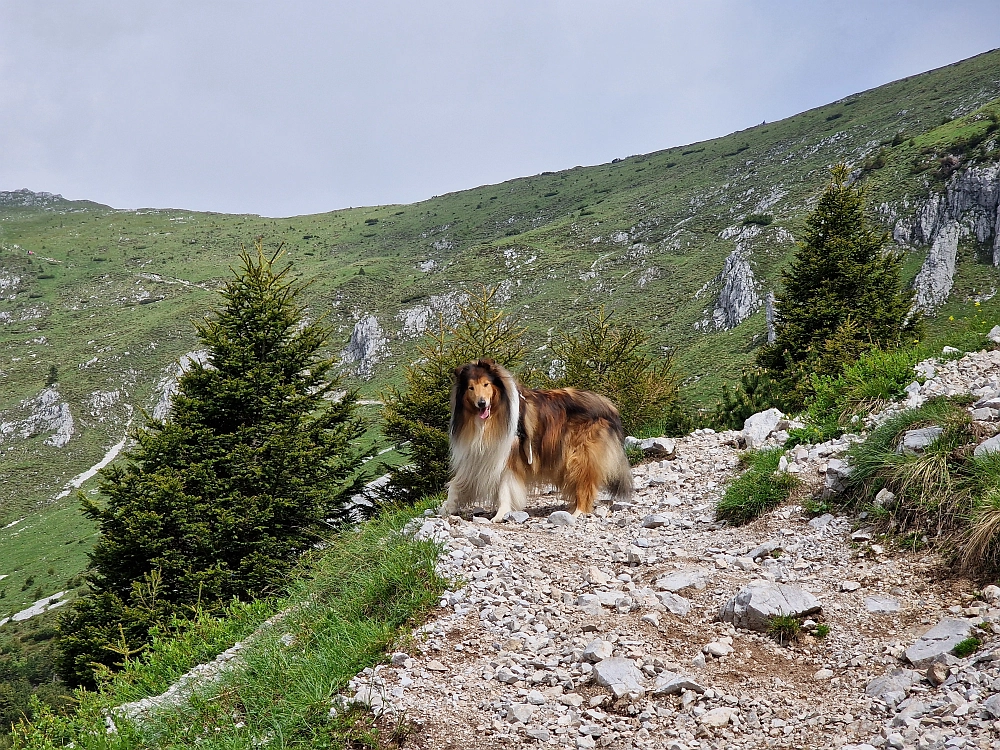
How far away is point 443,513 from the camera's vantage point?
8438 mm

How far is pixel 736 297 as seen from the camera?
251 feet

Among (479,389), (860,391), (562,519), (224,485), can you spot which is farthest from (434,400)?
(860,391)

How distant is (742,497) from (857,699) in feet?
12.0

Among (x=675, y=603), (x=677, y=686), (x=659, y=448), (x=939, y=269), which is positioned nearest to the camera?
(x=677, y=686)

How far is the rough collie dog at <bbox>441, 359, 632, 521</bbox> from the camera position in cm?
838

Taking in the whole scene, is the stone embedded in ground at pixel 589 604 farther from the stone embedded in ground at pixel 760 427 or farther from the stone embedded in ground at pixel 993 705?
the stone embedded in ground at pixel 760 427

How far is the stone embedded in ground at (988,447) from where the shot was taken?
5.45 metres

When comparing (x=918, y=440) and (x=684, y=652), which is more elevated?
(x=918, y=440)

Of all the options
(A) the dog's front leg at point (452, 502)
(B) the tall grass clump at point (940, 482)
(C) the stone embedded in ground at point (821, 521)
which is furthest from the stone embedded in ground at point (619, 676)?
(A) the dog's front leg at point (452, 502)

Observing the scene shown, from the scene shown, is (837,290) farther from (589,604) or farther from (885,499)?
(589,604)

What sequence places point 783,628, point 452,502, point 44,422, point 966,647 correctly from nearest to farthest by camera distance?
point 966,647, point 783,628, point 452,502, point 44,422

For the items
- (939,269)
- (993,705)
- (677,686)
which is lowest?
(939,269)

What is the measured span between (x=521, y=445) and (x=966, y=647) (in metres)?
5.50

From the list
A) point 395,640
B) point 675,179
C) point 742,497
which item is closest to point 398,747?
point 395,640
